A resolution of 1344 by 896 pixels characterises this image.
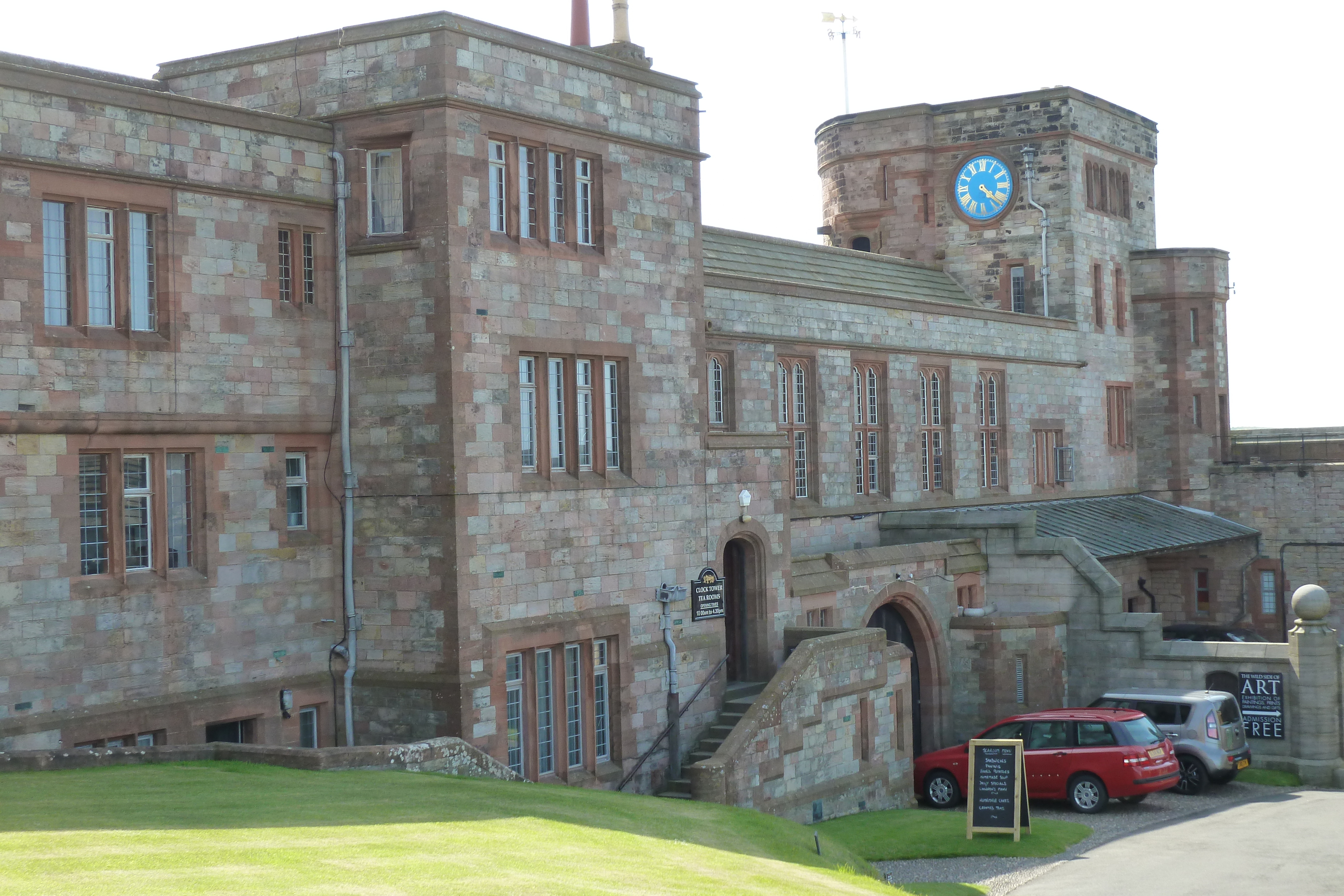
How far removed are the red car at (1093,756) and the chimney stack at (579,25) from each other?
12.7 metres

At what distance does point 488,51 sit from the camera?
68.7 ft

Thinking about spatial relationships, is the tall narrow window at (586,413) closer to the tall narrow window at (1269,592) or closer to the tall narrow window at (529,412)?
the tall narrow window at (529,412)

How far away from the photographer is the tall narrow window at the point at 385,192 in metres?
20.9

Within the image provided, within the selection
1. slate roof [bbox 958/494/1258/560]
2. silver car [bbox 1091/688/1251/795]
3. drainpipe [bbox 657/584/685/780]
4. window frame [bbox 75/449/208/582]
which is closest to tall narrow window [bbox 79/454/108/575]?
window frame [bbox 75/449/208/582]

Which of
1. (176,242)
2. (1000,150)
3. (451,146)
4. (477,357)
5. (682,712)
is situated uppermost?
(1000,150)

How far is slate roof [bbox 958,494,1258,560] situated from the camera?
1470 inches

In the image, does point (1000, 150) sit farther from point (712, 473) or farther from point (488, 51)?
point (488, 51)

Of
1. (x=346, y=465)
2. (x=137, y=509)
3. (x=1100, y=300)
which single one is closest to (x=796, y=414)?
(x=346, y=465)

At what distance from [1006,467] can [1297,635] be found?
34.8 ft

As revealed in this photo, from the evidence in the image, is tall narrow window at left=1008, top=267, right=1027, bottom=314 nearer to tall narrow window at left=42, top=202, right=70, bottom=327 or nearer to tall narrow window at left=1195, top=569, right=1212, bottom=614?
tall narrow window at left=1195, top=569, right=1212, bottom=614

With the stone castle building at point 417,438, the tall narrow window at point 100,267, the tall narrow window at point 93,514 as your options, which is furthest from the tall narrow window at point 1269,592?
the tall narrow window at point 100,267

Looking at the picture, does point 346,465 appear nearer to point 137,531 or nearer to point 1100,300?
point 137,531

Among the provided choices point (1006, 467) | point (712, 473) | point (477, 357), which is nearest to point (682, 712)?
point (712, 473)

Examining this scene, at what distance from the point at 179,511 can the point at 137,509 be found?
23.2 inches
